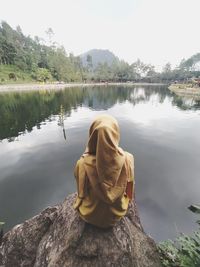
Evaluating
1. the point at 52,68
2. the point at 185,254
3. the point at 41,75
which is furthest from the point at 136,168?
the point at 52,68

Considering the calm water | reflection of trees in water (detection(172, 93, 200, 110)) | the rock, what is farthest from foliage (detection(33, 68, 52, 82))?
the rock

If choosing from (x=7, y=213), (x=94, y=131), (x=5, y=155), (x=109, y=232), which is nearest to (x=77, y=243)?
(x=109, y=232)

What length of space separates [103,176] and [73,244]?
4.53ft

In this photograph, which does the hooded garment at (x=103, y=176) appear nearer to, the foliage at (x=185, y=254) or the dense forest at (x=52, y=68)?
the foliage at (x=185, y=254)

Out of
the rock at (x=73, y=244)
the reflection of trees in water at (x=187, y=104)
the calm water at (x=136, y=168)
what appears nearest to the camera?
the rock at (x=73, y=244)

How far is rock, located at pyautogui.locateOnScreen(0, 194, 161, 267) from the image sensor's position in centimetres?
291

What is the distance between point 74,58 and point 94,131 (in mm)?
114370

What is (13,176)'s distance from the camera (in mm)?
9242

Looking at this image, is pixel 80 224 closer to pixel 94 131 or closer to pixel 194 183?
pixel 94 131

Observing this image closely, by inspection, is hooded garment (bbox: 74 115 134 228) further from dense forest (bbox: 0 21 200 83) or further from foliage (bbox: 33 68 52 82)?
foliage (bbox: 33 68 52 82)

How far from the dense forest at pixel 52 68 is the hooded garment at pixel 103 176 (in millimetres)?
64649

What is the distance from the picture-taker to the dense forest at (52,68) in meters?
73.6

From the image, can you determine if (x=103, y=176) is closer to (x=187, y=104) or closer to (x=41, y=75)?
(x=187, y=104)

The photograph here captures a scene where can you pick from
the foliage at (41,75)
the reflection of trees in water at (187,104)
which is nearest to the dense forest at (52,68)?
the foliage at (41,75)
